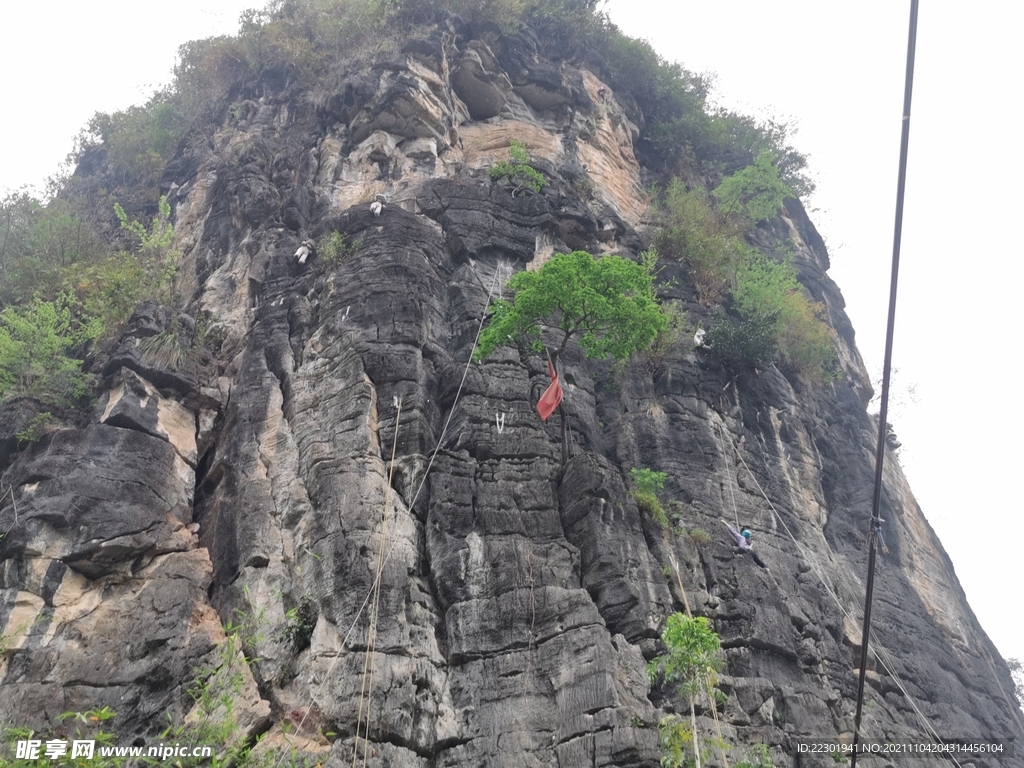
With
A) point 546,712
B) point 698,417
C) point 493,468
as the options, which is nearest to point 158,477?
point 493,468

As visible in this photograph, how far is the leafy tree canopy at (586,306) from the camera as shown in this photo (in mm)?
14094

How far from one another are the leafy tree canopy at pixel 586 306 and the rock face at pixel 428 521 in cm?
106

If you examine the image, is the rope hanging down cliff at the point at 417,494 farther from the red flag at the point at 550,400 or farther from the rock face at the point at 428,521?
the red flag at the point at 550,400

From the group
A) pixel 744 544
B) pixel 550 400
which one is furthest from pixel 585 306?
pixel 744 544

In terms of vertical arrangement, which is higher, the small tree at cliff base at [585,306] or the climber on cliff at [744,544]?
the small tree at cliff base at [585,306]

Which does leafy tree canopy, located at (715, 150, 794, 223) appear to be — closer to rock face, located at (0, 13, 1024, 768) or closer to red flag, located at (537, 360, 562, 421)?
rock face, located at (0, 13, 1024, 768)

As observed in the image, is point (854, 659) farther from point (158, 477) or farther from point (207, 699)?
point (158, 477)

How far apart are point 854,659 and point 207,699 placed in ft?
35.8

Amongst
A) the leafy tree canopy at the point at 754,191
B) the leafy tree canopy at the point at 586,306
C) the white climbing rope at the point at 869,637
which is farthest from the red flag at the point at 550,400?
the leafy tree canopy at the point at 754,191

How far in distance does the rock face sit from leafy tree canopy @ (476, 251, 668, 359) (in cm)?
106

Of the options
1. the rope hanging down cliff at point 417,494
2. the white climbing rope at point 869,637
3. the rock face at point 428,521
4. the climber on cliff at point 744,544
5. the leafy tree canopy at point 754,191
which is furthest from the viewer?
the leafy tree canopy at point 754,191

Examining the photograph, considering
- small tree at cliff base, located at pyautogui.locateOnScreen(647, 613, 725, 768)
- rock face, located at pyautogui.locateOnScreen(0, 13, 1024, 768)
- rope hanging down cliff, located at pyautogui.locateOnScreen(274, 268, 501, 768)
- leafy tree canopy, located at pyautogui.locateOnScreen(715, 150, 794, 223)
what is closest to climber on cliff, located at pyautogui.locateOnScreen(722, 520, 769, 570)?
rock face, located at pyautogui.locateOnScreen(0, 13, 1024, 768)

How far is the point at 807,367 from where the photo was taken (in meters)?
19.8

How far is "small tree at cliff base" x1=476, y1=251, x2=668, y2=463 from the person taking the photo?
14.1m
